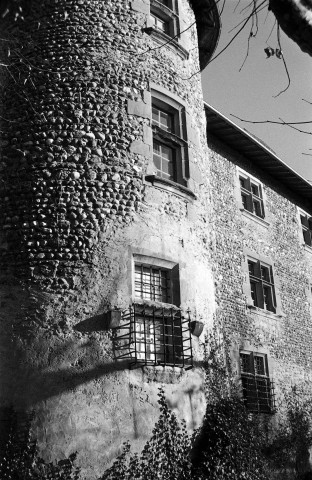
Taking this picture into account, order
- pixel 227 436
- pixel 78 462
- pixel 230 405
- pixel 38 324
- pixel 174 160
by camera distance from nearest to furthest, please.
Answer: pixel 78 462
pixel 38 324
pixel 227 436
pixel 230 405
pixel 174 160

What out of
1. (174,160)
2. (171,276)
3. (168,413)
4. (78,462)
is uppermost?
(174,160)

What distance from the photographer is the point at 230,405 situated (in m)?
9.35

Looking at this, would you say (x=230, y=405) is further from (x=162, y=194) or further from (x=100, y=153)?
(x=100, y=153)

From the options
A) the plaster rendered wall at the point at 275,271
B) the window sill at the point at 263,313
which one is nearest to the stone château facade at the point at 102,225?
the plaster rendered wall at the point at 275,271

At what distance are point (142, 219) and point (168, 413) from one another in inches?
124

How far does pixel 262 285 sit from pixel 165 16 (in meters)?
7.37

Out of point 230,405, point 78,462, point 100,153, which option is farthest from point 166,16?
point 78,462

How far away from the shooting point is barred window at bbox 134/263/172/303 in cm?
903

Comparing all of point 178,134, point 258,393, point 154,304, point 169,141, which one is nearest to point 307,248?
point 258,393

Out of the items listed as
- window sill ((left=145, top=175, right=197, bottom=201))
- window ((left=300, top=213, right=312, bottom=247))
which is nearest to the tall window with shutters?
window sill ((left=145, top=175, right=197, bottom=201))

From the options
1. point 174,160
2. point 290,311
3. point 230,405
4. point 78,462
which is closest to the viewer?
point 78,462

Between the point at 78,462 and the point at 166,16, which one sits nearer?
the point at 78,462

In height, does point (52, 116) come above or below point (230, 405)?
above

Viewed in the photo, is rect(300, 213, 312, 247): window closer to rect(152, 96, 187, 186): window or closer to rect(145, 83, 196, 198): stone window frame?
rect(145, 83, 196, 198): stone window frame
